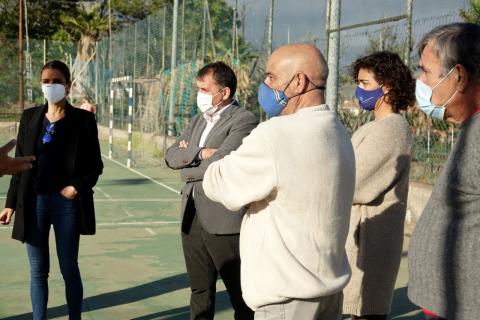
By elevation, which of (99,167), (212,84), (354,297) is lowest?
(354,297)

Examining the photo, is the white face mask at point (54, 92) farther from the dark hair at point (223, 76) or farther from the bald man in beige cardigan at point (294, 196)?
the bald man in beige cardigan at point (294, 196)

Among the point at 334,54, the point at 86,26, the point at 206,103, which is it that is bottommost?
the point at 206,103

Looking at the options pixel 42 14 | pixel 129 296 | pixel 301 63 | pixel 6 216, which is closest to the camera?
pixel 301 63

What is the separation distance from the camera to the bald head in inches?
125

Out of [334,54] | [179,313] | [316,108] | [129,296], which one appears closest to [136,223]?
[334,54]

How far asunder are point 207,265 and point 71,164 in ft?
3.75

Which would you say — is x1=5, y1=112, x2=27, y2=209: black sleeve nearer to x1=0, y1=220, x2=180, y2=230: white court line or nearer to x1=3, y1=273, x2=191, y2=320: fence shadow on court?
x1=3, y1=273, x2=191, y2=320: fence shadow on court

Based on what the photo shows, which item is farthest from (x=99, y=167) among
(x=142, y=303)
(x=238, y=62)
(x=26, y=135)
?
(x=238, y=62)

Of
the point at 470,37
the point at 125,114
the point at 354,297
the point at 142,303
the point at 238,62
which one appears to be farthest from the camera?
the point at 125,114

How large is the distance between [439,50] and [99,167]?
10.9ft

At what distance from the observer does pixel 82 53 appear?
157 feet

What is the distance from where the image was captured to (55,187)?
5.29 metres

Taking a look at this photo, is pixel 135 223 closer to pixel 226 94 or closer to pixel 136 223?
pixel 136 223

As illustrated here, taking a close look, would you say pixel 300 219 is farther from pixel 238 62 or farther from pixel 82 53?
pixel 82 53
